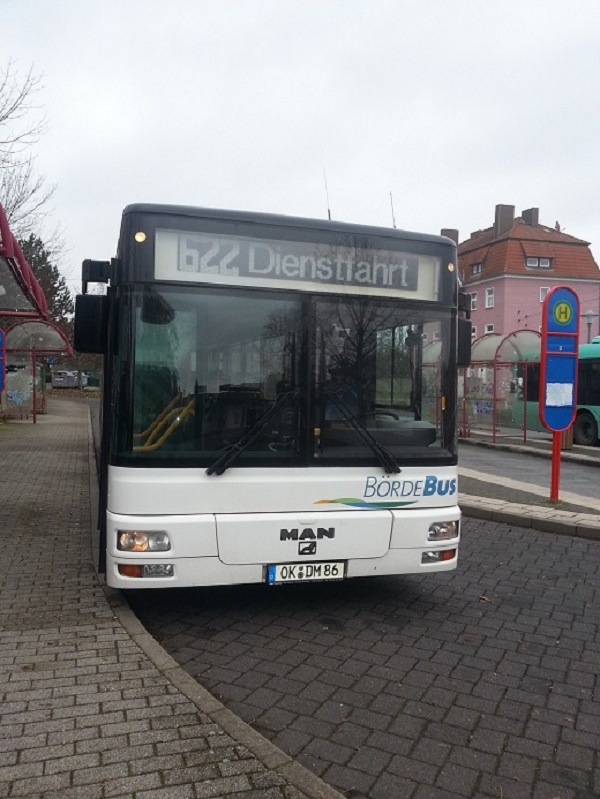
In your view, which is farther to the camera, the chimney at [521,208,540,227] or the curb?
the chimney at [521,208,540,227]

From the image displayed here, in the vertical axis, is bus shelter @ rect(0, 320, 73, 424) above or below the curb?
above

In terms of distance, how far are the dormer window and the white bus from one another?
57.7 metres

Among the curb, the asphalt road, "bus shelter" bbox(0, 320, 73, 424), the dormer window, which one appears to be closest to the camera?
the asphalt road

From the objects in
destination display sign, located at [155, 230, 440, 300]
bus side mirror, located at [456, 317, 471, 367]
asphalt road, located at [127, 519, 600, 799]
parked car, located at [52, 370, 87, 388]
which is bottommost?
asphalt road, located at [127, 519, 600, 799]

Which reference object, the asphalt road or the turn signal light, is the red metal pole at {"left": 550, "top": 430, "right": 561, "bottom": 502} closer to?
the asphalt road

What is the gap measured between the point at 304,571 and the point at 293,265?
2125mm

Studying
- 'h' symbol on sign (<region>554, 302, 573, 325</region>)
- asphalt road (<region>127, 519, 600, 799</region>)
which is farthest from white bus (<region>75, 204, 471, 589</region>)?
'h' symbol on sign (<region>554, 302, 573, 325</region>)

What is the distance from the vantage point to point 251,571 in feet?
16.8

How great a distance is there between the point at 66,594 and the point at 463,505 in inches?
236

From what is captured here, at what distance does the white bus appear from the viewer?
16.2 ft

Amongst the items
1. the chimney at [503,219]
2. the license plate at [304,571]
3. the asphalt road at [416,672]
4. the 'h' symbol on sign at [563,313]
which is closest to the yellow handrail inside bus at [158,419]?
the license plate at [304,571]

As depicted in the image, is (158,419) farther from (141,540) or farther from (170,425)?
(141,540)

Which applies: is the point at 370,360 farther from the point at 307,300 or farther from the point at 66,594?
the point at 66,594

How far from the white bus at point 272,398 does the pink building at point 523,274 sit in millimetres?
54503
